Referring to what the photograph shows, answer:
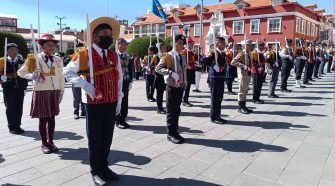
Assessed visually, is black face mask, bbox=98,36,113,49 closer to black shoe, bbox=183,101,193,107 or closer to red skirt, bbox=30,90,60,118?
red skirt, bbox=30,90,60,118

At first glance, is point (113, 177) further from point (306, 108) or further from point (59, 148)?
point (306, 108)

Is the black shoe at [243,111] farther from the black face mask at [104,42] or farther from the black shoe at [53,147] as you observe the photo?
the black face mask at [104,42]

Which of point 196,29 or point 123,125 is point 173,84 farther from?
point 196,29

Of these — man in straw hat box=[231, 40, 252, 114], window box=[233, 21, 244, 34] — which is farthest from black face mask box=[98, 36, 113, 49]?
window box=[233, 21, 244, 34]

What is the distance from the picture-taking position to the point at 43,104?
499cm

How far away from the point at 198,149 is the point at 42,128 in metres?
2.60

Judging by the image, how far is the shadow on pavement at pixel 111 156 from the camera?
4.71m

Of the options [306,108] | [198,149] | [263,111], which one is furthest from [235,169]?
[306,108]

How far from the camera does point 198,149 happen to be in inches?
210

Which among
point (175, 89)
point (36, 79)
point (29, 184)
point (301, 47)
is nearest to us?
point (29, 184)

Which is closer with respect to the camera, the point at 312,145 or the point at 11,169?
the point at 11,169

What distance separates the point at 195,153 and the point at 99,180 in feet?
5.90

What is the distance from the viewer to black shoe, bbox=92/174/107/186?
3845 mm

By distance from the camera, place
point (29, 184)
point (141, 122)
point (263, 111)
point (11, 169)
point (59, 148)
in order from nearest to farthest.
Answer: point (29, 184) < point (11, 169) < point (59, 148) < point (141, 122) < point (263, 111)
